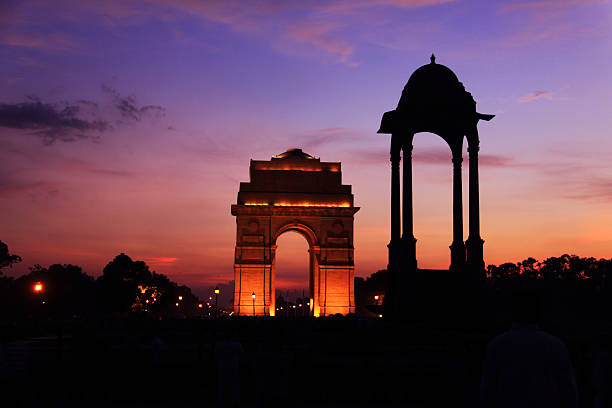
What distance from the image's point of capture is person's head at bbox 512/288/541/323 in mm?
5621

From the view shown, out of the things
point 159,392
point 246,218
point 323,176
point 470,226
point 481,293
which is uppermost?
point 323,176

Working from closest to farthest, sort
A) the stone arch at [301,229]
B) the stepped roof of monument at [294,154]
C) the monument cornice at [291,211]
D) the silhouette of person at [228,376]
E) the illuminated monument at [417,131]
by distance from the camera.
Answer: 1. the silhouette of person at [228,376]
2. the illuminated monument at [417,131]
3. the monument cornice at [291,211]
4. the stone arch at [301,229]
5. the stepped roof of monument at [294,154]

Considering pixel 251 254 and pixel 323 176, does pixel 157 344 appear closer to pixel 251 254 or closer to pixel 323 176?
pixel 251 254

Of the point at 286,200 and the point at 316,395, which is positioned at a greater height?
the point at 286,200

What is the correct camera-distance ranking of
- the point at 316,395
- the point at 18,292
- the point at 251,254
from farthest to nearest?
the point at 18,292, the point at 251,254, the point at 316,395

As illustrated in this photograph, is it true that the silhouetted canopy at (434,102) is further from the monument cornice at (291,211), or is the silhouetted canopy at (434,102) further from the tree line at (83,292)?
the tree line at (83,292)

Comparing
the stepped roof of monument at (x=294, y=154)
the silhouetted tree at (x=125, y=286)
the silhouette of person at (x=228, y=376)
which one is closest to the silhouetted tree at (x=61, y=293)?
the silhouetted tree at (x=125, y=286)

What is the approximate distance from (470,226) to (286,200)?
44.4 meters

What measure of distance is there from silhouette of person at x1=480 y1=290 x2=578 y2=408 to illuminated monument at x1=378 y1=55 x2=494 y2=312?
75.8 ft

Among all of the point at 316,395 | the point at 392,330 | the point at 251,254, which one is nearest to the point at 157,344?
the point at 316,395

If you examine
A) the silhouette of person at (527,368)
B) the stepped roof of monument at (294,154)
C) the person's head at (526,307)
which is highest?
the stepped roof of monument at (294,154)

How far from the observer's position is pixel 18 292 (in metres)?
112

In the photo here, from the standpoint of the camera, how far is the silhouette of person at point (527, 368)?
5.45 metres

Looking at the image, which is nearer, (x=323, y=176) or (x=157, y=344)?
(x=157, y=344)
